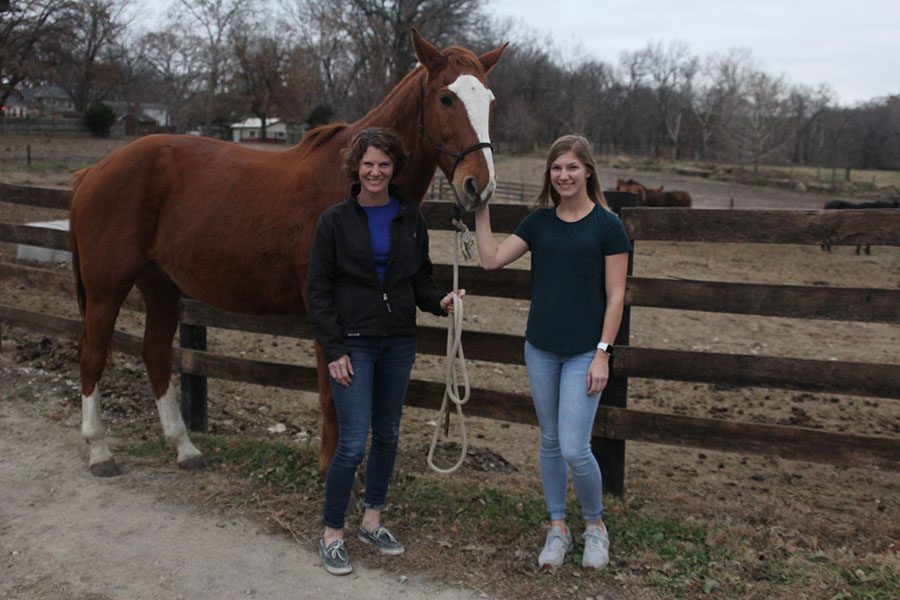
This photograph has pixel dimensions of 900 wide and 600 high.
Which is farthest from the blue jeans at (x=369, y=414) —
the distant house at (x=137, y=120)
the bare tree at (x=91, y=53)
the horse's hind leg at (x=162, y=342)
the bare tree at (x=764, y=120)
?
the bare tree at (x=764, y=120)

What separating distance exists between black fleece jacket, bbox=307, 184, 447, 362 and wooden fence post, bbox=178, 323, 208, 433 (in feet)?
7.64

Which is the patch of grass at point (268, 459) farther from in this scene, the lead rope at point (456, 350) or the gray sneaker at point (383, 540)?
the lead rope at point (456, 350)

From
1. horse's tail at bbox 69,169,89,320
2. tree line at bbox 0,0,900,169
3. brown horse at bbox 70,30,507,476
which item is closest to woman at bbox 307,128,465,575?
brown horse at bbox 70,30,507,476

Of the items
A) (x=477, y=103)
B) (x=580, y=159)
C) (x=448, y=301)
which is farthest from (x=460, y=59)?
(x=448, y=301)

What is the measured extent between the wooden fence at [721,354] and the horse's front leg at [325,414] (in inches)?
29.9

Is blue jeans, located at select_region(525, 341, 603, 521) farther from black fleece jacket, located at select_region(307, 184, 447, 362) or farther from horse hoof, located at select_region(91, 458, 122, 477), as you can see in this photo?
horse hoof, located at select_region(91, 458, 122, 477)

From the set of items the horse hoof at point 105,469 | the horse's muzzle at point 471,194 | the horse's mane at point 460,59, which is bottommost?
the horse hoof at point 105,469

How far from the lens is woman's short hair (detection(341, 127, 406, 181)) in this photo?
10.1 feet

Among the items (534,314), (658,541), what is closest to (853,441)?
(658,541)

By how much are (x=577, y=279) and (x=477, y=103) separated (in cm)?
92

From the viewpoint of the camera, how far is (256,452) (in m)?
4.44

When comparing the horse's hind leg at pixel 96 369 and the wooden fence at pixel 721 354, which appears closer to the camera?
the wooden fence at pixel 721 354

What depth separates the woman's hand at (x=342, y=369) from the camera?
3010mm

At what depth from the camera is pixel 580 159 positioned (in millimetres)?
3039
